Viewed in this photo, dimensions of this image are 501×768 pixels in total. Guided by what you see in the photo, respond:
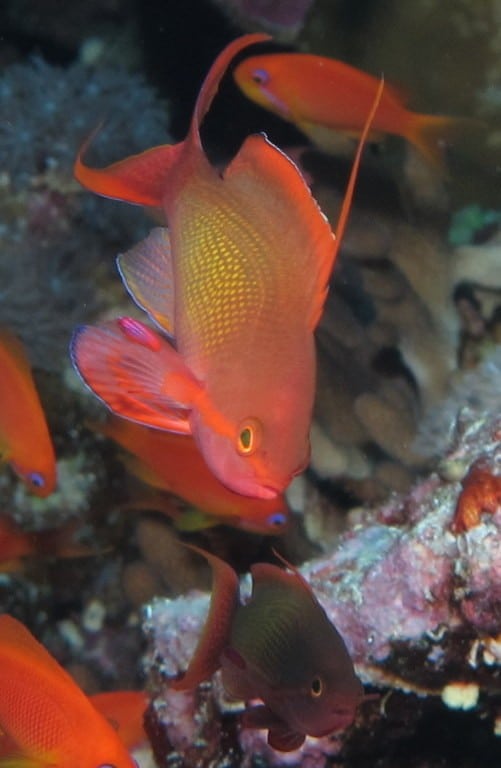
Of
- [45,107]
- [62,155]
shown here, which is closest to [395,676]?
[62,155]

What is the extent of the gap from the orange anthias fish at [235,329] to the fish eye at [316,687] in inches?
24.9

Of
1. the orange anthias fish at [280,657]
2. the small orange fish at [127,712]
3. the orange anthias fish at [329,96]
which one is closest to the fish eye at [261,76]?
the orange anthias fish at [329,96]

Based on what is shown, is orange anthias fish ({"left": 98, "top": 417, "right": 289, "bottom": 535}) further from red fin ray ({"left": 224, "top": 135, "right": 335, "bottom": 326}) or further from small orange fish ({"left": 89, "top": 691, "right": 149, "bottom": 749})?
red fin ray ({"left": 224, "top": 135, "right": 335, "bottom": 326})

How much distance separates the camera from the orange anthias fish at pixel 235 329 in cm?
137

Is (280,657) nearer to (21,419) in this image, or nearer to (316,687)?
(316,687)

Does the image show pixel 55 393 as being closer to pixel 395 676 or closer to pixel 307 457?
pixel 395 676

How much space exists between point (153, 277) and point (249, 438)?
1.74ft

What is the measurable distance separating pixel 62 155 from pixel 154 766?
299cm

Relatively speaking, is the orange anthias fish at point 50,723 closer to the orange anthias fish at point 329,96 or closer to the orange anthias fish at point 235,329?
the orange anthias fish at point 235,329

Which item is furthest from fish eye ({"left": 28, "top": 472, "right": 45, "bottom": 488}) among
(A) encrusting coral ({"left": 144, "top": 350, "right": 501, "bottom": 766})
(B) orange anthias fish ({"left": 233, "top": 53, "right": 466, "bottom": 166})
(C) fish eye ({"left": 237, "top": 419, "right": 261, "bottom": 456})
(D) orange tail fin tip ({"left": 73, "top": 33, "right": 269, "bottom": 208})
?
(B) orange anthias fish ({"left": 233, "top": 53, "right": 466, "bottom": 166})

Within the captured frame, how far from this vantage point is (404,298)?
4320 millimetres

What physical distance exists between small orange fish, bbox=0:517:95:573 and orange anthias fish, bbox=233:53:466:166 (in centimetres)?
229

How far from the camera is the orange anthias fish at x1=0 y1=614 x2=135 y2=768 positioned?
2088 mm

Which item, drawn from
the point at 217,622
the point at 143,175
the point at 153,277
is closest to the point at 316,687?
the point at 217,622
